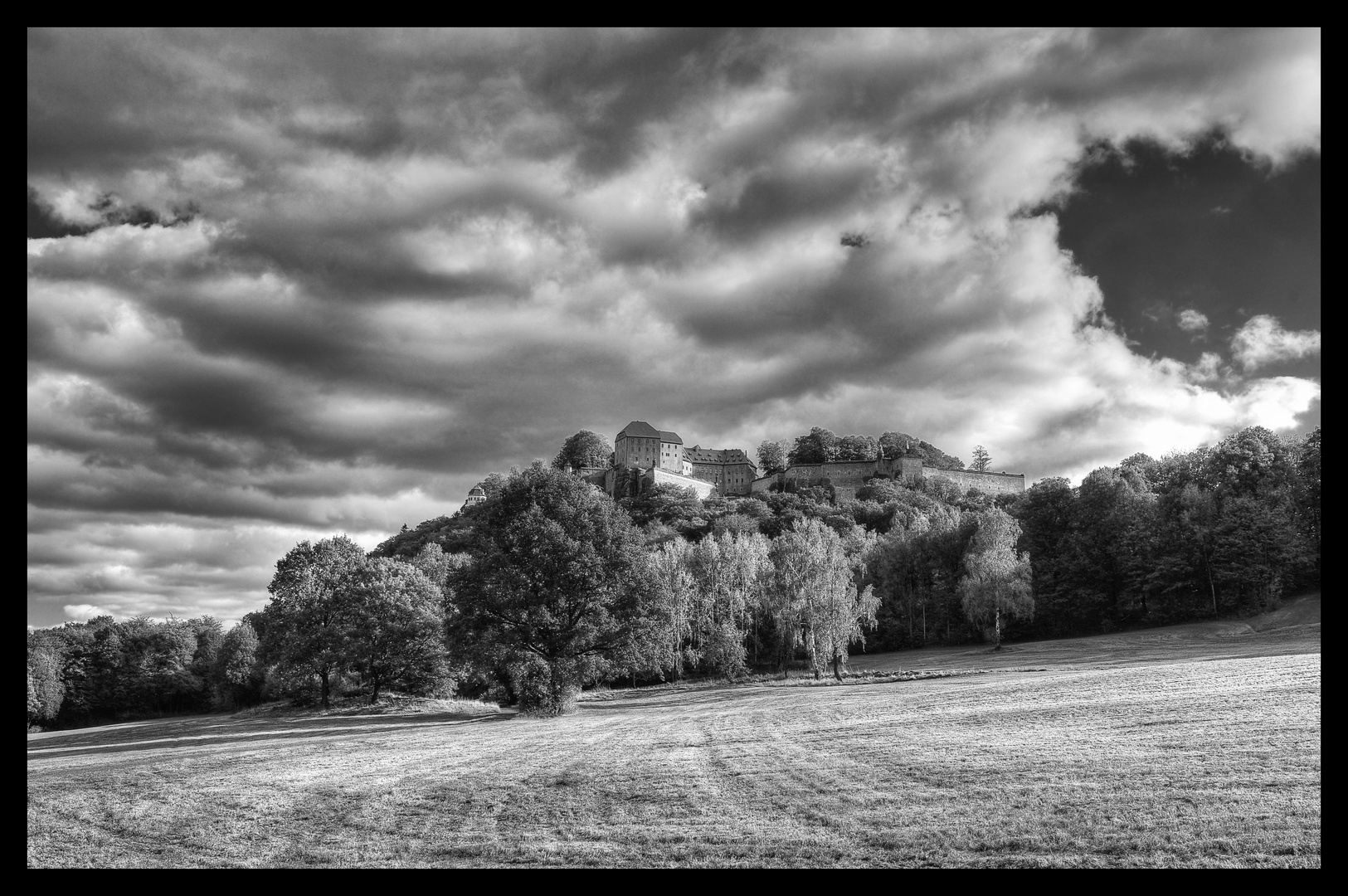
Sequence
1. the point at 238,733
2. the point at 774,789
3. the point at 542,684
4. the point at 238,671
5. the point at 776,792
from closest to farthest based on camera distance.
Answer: the point at 776,792
the point at 774,789
the point at 542,684
the point at 238,733
the point at 238,671

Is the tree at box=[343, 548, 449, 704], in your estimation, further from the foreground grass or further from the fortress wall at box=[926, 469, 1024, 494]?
the fortress wall at box=[926, 469, 1024, 494]

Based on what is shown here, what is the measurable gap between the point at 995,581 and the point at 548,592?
4225 centimetres

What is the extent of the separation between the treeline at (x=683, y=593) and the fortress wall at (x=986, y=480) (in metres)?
70.1

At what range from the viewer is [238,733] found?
124 ft

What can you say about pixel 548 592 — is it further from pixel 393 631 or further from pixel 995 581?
pixel 995 581

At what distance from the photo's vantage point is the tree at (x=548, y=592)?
3569 cm

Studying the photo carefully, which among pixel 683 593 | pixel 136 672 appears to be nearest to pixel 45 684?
pixel 136 672

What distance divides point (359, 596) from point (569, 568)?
22.7 meters

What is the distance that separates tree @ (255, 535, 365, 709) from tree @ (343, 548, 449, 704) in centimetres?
73

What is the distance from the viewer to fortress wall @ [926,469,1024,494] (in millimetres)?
183000

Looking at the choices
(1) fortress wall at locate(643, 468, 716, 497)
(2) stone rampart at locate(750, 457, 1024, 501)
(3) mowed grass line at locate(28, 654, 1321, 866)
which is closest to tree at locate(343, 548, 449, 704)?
(3) mowed grass line at locate(28, 654, 1321, 866)
